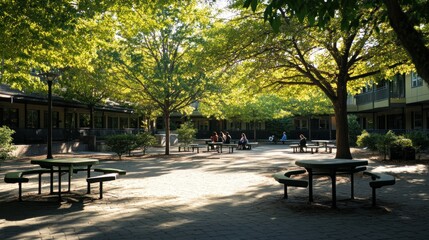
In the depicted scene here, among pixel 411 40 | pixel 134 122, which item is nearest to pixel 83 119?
pixel 134 122

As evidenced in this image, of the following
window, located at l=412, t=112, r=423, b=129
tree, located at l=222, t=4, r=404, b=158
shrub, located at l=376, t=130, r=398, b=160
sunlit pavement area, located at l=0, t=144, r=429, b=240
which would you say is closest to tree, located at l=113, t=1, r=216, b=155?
tree, located at l=222, t=4, r=404, b=158

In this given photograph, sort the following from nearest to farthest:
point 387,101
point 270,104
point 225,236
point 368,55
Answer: point 225,236 → point 368,55 → point 387,101 → point 270,104

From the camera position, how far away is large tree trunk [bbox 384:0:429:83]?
4.21 m

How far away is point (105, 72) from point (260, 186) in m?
14.9

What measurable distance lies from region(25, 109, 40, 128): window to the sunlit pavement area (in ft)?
72.2

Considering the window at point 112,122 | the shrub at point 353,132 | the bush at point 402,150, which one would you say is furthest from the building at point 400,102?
the window at point 112,122

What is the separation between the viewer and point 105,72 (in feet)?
73.4

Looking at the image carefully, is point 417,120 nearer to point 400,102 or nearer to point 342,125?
point 400,102

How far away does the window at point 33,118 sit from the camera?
30542 mm

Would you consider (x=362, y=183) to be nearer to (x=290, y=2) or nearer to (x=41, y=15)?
(x=290, y=2)

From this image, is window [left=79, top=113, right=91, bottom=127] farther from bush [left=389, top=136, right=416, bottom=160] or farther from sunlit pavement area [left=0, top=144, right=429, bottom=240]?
bush [left=389, top=136, right=416, bottom=160]

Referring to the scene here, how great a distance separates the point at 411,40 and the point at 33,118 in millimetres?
31683

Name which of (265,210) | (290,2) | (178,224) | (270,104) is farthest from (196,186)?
(270,104)

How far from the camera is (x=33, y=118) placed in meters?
31.1
